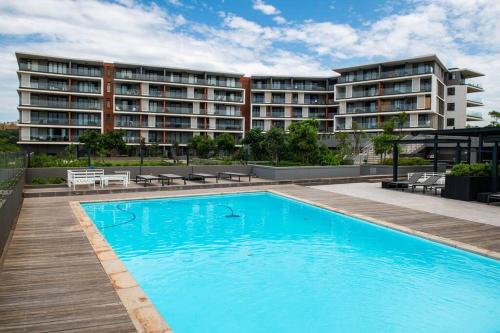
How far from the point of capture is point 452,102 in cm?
5525

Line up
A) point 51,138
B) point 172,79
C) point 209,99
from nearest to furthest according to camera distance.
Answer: point 51,138 < point 172,79 < point 209,99

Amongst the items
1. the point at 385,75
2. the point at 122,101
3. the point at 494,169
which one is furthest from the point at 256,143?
the point at 122,101

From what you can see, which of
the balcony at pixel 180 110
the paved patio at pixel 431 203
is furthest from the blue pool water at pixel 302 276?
the balcony at pixel 180 110

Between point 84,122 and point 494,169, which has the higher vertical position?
point 84,122

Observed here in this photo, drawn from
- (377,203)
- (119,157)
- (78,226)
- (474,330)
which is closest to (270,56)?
(119,157)

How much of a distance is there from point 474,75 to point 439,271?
61.1 metres

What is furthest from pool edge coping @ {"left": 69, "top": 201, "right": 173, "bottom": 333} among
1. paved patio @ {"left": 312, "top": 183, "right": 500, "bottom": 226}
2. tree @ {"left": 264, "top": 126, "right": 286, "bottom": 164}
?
tree @ {"left": 264, "top": 126, "right": 286, "bottom": 164}

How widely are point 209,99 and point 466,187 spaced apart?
153ft

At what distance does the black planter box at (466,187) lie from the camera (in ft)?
52.7

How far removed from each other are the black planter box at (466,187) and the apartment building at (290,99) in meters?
46.7

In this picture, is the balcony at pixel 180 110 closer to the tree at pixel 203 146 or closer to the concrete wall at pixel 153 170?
the tree at pixel 203 146

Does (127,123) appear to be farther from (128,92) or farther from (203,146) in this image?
(203,146)

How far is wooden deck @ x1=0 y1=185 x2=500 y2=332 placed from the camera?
494cm

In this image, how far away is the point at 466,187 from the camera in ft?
52.7
